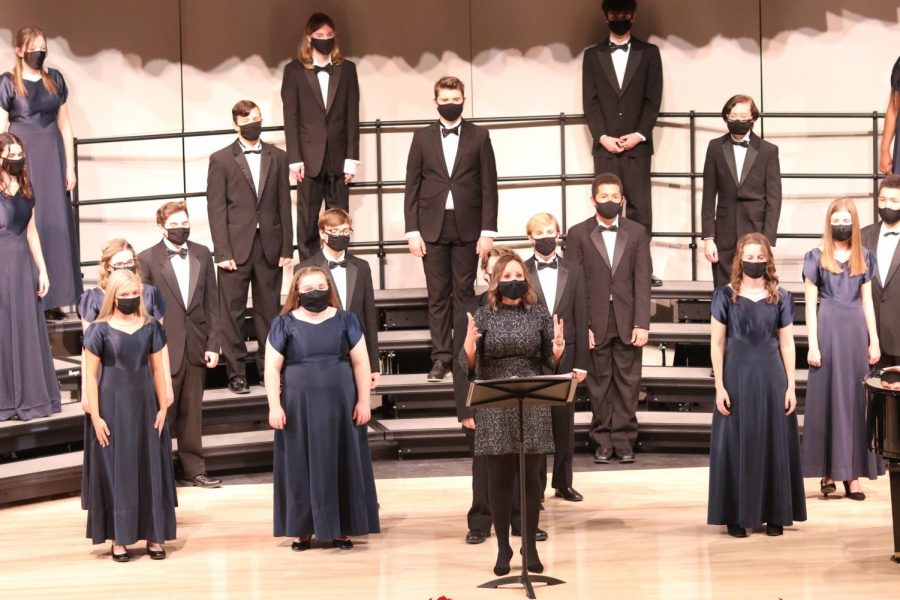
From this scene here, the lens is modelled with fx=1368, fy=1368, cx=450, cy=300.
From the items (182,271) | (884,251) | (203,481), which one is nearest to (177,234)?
(182,271)

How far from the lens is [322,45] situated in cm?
827

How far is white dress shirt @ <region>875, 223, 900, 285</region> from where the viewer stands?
7.07 meters

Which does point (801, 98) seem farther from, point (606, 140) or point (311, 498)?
point (311, 498)

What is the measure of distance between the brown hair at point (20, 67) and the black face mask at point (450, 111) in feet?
7.54

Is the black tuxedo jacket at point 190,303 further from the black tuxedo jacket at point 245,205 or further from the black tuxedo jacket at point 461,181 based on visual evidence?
the black tuxedo jacket at point 461,181

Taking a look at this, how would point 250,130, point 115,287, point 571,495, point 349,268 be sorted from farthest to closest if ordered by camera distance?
point 250,130 < point 349,268 < point 571,495 < point 115,287

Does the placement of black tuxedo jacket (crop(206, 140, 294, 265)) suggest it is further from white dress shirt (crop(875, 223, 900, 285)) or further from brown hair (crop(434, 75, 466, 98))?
white dress shirt (crop(875, 223, 900, 285))

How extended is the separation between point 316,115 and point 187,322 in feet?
5.81

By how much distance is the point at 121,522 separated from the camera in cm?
591

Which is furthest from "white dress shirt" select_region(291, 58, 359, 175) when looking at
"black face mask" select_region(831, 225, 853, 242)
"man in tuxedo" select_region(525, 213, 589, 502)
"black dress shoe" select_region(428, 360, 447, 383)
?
"black face mask" select_region(831, 225, 853, 242)

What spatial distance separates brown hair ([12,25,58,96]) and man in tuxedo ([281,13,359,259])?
1.38 meters

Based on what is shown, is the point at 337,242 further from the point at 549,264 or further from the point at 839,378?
the point at 839,378

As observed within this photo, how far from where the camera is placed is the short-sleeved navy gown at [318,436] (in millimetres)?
6020

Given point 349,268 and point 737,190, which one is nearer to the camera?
point 349,268
